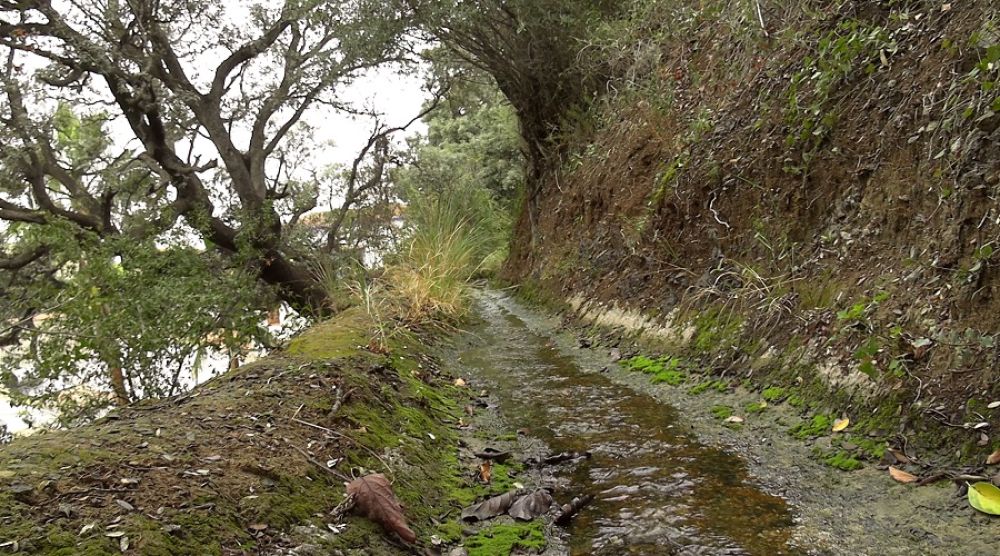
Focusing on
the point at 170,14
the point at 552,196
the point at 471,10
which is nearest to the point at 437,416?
the point at 471,10

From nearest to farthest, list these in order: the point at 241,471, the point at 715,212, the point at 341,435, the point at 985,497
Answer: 1. the point at 985,497
2. the point at 241,471
3. the point at 341,435
4. the point at 715,212

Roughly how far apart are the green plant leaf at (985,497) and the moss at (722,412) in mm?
1202

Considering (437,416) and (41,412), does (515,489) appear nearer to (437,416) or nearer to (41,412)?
(437,416)

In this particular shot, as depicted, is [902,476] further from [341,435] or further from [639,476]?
[341,435]

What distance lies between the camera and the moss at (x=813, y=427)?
2434 mm

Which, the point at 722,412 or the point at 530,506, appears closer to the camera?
the point at 530,506

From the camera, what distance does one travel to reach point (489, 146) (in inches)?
663

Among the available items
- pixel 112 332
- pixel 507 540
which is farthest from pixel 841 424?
pixel 112 332

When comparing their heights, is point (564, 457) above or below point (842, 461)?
above

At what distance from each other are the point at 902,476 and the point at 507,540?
1.30 m

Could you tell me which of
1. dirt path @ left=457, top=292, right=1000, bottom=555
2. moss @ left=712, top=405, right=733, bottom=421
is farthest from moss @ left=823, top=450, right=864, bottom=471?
moss @ left=712, top=405, right=733, bottom=421

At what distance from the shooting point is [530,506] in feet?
7.05

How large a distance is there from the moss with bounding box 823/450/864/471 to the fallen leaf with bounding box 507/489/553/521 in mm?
1048

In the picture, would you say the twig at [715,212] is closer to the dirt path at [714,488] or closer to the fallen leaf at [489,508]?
the dirt path at [714,488]
